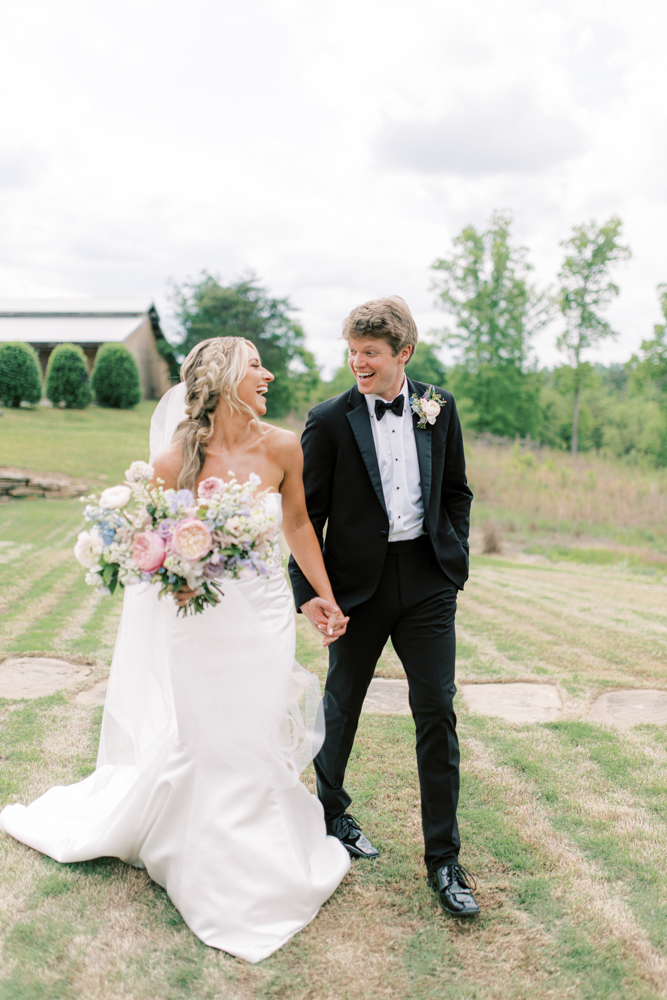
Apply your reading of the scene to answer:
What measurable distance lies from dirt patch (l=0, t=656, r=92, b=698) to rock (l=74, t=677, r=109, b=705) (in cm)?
17

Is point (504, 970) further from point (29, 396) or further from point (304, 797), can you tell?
point (29, 396)

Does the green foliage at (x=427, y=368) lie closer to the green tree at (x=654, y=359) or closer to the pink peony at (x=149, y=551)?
the green tree at (x=654, y=359)

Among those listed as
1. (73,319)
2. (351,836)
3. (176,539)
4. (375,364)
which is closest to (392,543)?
(375,364)

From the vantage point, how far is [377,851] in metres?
2.96

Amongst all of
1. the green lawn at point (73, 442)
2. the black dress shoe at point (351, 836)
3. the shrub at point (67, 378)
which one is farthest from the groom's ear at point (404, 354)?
the shrub at point (67, 378)

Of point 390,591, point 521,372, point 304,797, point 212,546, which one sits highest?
point 521,372

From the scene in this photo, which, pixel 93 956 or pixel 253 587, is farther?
pixel 253 587

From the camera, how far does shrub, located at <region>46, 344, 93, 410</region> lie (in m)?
23.1

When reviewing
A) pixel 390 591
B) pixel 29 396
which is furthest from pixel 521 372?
pixel 390 591

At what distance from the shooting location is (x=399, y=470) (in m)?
2.85

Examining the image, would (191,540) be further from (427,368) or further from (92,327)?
(427,368)

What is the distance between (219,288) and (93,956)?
1385 inches

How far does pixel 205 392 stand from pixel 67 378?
885 inches

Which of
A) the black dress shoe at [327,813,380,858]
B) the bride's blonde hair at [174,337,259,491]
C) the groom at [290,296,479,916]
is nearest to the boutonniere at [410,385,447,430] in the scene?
the groom at [290,296,479,916]
